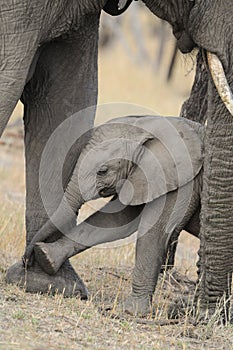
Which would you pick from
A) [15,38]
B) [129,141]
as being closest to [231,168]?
[129,141]

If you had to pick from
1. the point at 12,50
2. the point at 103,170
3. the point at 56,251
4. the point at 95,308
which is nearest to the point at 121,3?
the point at 12,50

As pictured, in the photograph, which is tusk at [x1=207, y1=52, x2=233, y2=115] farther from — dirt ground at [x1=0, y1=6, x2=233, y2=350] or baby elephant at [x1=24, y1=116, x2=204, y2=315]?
baby elephant at [x1=24, y1=116, x2=204, y2=315]

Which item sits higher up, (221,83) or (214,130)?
(221,83)

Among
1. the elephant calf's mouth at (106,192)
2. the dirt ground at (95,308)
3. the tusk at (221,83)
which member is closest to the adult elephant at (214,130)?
the tusk at (221,83)

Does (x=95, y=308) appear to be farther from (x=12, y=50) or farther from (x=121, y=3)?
(x=121, y=3)

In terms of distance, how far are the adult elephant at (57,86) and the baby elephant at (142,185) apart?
0.28 m

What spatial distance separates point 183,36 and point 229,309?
1255 millimetres

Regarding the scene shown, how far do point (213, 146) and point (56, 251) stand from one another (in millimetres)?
978

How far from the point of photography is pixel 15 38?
475cm

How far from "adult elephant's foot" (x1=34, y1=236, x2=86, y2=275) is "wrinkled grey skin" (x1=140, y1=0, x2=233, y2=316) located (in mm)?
664

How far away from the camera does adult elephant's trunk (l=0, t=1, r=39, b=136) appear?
15.5 ft

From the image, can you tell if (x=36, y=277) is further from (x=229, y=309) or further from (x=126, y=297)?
(x=229, y=309)

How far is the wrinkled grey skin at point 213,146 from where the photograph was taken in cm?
466

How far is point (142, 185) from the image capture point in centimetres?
518
